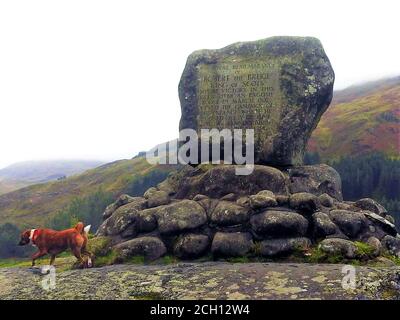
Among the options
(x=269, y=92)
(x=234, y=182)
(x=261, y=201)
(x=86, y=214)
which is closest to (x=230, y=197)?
(x=234, y=182)

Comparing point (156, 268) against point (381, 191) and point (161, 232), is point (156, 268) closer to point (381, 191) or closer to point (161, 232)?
point (161, 232)

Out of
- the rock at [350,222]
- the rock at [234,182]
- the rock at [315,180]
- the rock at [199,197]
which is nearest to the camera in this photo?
the rock at [350,222]

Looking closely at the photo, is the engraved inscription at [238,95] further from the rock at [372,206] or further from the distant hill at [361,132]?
the distant hill at [361,132]

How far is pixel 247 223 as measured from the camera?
1902 centimetres

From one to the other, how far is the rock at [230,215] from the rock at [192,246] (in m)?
1.01

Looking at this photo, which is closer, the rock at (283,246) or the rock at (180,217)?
the rock at (283,246)

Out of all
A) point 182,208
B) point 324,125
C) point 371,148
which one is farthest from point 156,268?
point 324,125

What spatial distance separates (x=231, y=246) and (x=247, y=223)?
1528 millimetres

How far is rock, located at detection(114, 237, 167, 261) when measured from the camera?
1858 cm

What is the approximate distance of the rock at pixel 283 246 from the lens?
57.1 ft

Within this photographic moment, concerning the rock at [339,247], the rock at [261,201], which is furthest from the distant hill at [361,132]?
the rock at [339,247]

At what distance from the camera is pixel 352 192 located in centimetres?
8738

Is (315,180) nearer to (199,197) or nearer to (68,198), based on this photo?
(199,197)
